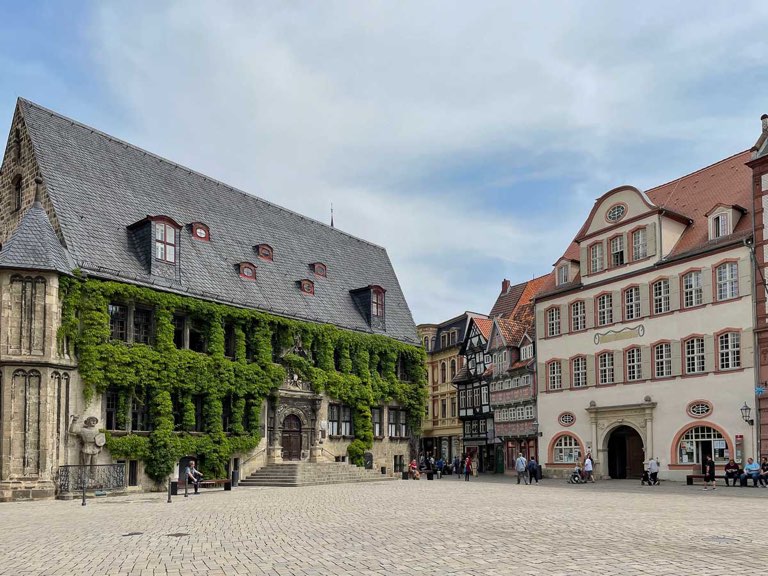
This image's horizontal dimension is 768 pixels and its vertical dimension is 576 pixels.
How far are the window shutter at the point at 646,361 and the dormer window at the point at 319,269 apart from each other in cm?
1822

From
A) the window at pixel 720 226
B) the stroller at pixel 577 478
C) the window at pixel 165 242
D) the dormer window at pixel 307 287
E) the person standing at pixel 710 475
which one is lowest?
the stroller at pixel 577 478

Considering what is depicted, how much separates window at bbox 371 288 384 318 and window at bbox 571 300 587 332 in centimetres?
1127

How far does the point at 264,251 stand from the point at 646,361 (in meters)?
20.3

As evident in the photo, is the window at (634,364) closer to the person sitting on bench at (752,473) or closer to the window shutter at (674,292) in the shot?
the window shutter at (674,292)

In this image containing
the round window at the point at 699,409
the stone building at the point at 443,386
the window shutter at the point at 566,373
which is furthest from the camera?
the stone building at the point at 443,386

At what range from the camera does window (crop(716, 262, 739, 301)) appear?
36781 millimetres

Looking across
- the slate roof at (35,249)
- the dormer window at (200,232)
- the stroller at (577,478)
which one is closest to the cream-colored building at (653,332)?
the stroller at (577,478)

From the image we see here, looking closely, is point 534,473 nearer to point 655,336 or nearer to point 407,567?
point 655,336

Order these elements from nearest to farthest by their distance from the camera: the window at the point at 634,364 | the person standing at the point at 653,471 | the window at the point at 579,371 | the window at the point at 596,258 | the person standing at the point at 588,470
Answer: the person standing at the point at 653,471, the person standing at the point at 588,470, the window at the point at 634,364, the window at the point at 596,258, the window at the point at 579,371

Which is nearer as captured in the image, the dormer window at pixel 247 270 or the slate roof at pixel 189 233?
the slate roof at pixel 189 233

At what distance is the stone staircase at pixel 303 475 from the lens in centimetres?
3850

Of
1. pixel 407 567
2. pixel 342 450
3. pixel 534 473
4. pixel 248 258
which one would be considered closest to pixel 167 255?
pixel 248 258

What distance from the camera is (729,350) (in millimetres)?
36719

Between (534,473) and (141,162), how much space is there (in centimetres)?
2471
